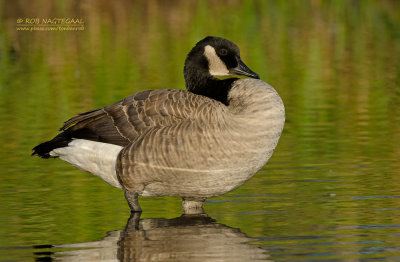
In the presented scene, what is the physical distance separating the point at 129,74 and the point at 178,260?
14.6 meters

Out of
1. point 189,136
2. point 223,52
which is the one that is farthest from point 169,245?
point 223,52

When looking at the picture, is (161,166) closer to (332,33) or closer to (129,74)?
(129,74)

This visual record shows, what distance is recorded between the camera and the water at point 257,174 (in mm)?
8773

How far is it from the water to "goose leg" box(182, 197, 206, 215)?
0.36 ft

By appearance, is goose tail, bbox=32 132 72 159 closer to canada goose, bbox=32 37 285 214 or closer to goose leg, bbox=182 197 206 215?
canada goose, bbox=32 37 285 214

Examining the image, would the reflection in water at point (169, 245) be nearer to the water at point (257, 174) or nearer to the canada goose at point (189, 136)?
the water at point (257, 174)

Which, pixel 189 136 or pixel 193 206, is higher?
pixel 189 136

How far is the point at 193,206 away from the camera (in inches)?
408

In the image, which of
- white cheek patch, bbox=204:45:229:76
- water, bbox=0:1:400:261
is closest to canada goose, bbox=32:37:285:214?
white cheek patch, bbox=204:45:229:76

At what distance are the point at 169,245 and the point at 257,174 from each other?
3400 millimetres

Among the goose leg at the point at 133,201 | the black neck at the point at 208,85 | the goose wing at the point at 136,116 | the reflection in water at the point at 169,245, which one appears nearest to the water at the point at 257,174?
the reflection in water at the point at 169,245

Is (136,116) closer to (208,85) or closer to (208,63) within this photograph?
(208,85)

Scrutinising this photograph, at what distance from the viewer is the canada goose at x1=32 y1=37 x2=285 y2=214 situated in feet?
32.1

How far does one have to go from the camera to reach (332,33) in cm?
2942
